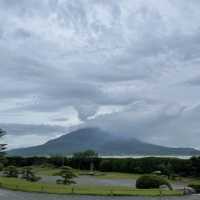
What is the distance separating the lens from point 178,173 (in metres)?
55.9

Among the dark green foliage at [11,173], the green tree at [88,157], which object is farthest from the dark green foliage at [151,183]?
the green tree at [88,157]

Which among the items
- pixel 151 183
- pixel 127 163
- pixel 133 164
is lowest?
pixel 151 183

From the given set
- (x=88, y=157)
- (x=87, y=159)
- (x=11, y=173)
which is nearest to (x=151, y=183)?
(x=11, y=173)

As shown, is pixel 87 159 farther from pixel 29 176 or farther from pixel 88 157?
pixel 29 176

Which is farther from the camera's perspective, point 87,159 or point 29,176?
point 87,159

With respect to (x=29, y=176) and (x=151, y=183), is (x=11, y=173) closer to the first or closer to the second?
(x=29, y=176)

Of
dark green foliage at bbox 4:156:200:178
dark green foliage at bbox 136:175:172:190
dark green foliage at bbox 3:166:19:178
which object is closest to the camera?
dark green foliage at bbox 136:175:172:190

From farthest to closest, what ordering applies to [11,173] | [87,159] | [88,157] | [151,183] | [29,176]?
[88,157]
[87,159]
[11,173]
[29,176]
[151,183]

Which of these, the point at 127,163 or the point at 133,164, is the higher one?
the point at 127,163

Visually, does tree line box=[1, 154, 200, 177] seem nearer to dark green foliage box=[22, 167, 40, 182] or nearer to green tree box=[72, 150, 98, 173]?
green tree box=[72, 150, 98, 173]

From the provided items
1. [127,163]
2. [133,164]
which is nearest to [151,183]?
[133,164]

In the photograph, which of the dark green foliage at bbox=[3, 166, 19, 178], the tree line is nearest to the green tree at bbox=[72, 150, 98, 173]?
the tree line

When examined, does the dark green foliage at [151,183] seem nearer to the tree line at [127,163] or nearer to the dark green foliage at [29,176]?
the dark green foliage at [29,176]

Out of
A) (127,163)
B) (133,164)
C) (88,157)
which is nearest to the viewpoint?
(133,164)
